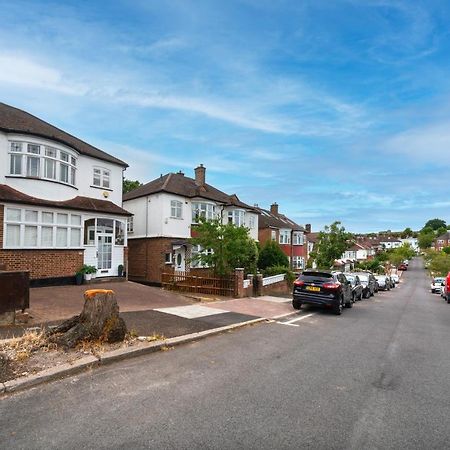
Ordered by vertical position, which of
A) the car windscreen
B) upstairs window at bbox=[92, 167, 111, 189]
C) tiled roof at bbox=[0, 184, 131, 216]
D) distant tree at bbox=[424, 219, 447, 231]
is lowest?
the car windscreen

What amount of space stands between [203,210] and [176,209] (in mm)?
2562

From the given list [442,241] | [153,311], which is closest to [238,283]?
[153,311]

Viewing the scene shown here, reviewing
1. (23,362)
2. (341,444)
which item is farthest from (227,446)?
(23,362)

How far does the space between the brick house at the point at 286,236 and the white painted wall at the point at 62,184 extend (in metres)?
21.2

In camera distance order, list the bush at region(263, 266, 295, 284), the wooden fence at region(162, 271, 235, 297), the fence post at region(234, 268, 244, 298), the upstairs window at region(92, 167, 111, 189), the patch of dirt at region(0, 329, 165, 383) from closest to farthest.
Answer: the patch of dirt at region(0, 329, 165, 383)
the fence post at region(234, 268, 244, 298)
the wooden fence at region(162, 271, 235, 297)
the upstairs window at region(92, 167, 111, 189)
the bush at region(263, 266, 295, 284)

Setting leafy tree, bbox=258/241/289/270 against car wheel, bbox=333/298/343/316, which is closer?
car wheel, bbox=333/298/343/316

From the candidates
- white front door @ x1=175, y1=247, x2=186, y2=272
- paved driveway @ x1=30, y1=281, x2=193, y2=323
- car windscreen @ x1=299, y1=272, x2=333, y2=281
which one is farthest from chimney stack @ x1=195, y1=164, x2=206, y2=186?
car windscreen @ x1=299, y1=272, x2=333, y2=281

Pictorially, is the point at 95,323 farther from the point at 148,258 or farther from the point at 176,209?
the point at 176,209

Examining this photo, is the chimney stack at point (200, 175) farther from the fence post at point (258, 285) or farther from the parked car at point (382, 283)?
the parked car at point (382, 283)

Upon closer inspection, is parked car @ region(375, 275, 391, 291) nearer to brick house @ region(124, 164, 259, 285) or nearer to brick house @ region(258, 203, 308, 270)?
brick house @ region(258, 203, 308, 270)

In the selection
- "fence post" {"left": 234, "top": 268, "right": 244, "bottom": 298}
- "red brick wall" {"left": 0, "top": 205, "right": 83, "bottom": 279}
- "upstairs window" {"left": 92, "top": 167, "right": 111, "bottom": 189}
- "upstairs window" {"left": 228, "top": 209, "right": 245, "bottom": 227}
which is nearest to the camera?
"red brick wall" {"left": 0, "top": 205, "right": 83, "bottom": 279}

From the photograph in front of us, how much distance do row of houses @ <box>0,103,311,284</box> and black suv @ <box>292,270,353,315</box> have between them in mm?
6880

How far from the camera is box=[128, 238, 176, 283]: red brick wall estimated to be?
22406 millimetres

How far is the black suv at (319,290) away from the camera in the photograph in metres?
12.5
